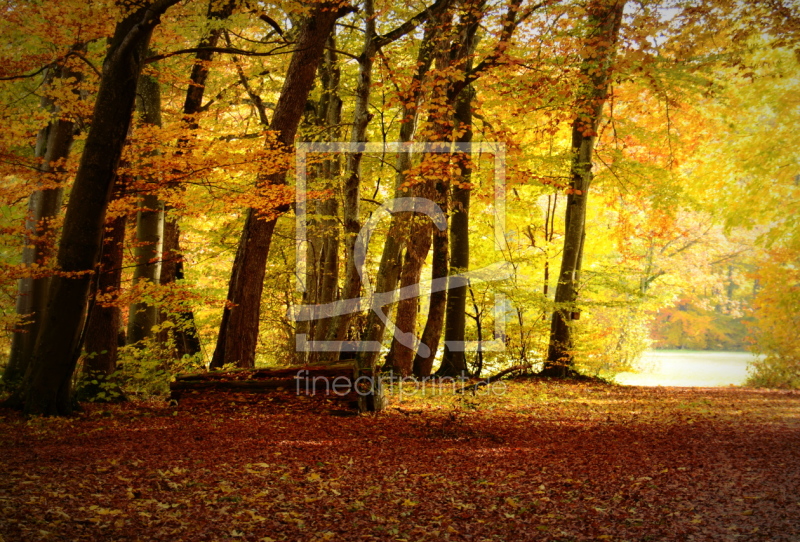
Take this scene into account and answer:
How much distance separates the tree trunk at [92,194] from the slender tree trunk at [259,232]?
2.51 m

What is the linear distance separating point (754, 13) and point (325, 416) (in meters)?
7.85

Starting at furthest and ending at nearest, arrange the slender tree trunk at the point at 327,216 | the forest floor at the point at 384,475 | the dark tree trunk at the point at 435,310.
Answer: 1. the dark tree trunk at the point at 435,310
2. the slender tree trunk at the point at 327,216
3. the forest floor at the point at 384,475

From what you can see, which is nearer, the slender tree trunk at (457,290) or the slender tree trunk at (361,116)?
the slender tree trunk at (361,116)

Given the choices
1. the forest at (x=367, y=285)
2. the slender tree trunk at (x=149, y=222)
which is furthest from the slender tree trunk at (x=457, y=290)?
the slender tree trunk at (x=149, y=222)

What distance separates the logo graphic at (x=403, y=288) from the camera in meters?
11.4

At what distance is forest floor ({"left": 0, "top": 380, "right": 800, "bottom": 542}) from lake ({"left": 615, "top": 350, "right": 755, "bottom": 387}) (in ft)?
55.9

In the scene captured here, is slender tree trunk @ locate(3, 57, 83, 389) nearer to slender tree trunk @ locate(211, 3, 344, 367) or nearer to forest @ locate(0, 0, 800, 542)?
forest @ locate(0, 0, 800, 542)

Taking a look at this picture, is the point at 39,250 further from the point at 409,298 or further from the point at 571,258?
the point at 571,258

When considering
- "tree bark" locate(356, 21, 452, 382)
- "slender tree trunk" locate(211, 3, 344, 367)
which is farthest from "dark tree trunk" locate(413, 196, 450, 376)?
"slender tree trunk" locate(211, 3, 344, 367)

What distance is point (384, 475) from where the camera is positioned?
18.4 feet

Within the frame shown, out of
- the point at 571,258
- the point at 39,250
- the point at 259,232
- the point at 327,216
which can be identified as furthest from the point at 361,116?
the point at 571,258

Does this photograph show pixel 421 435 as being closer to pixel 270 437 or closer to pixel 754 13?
pixel 270 437

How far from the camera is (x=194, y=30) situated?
10992 millimetres

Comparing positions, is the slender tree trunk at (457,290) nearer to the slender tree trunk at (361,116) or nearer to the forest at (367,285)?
the forest at (367,285)
